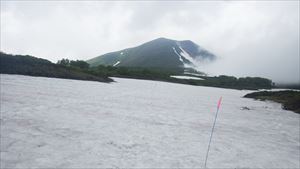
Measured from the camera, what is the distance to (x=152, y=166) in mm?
8984

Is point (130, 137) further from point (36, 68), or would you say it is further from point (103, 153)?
point (36, 68)

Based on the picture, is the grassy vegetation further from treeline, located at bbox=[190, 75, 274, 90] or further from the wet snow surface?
treeline, located at bbox=[190, 75, 274, 90]

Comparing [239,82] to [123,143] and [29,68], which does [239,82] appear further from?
[123,143]

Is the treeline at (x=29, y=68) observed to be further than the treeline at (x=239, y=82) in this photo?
No

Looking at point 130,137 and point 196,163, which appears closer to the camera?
point 196,163

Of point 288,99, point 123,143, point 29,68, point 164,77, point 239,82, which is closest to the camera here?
point 123,143

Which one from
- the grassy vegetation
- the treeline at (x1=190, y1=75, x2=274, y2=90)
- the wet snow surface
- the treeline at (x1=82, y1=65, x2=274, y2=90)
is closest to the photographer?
the wet snow surface

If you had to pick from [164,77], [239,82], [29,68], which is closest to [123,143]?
[29,68]

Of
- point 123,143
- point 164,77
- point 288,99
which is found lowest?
point 123,143

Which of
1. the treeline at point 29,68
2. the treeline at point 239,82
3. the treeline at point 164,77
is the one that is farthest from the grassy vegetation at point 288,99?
the treeline at point 239,82

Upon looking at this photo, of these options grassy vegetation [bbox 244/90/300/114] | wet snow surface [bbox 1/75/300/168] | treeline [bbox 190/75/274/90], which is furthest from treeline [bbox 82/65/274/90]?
wet snow surface [bbox 1/75/300/168]

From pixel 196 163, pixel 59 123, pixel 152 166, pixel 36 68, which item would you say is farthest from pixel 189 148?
pixel 36 68

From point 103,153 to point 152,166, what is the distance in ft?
6.44

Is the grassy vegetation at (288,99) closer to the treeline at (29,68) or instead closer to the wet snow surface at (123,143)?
the wet snow surface at (123,143)
